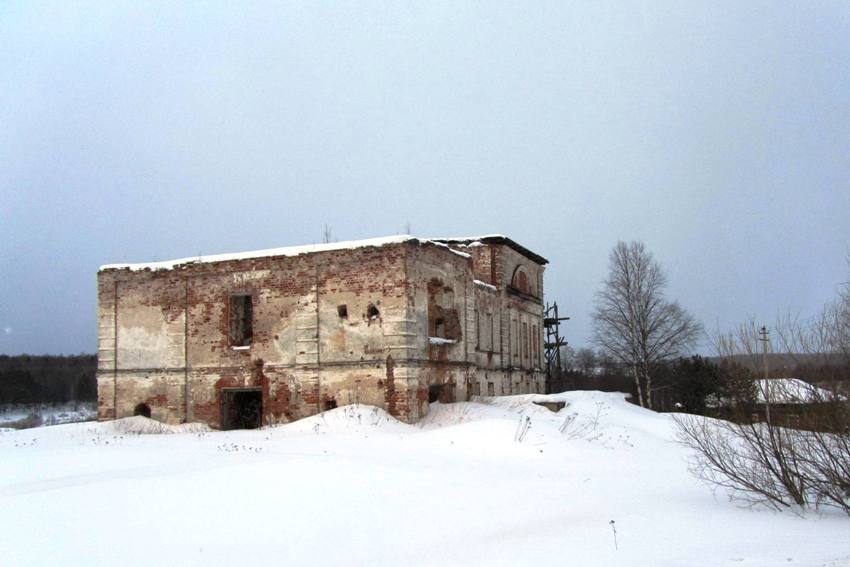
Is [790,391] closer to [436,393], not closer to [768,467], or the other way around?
[768,467]

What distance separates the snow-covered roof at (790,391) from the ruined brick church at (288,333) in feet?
30.8

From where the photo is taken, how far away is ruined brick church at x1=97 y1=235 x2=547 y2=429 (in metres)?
17.8

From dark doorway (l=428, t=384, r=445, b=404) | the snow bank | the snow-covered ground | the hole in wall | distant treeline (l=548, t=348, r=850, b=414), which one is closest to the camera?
the snow-covered ground

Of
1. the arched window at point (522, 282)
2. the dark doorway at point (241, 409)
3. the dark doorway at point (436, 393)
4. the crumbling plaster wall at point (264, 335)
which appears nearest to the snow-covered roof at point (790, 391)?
the crumbling plaster wall at point (264, 335)

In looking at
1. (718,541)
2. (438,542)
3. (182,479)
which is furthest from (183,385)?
(718,541)

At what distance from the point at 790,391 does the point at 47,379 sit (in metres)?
75.1

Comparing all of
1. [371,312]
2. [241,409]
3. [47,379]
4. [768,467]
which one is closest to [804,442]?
[768,467]

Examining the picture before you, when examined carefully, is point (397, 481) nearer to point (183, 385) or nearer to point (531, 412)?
point (531, 412)

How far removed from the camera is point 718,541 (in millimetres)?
7805

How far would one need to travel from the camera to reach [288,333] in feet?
62.2

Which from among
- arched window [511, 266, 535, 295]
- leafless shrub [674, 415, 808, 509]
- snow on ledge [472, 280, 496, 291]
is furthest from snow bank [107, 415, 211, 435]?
arched window [511, 266, 535, 295]

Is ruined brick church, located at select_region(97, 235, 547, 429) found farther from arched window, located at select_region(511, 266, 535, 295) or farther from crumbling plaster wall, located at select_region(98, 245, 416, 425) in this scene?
arched window, located at select_region(511, 266, 535, 295)

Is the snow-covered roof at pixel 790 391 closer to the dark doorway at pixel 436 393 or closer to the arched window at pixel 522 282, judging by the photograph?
the dark doorway at pixel 436 393

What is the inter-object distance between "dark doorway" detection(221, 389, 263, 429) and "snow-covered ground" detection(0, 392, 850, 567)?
521cm
